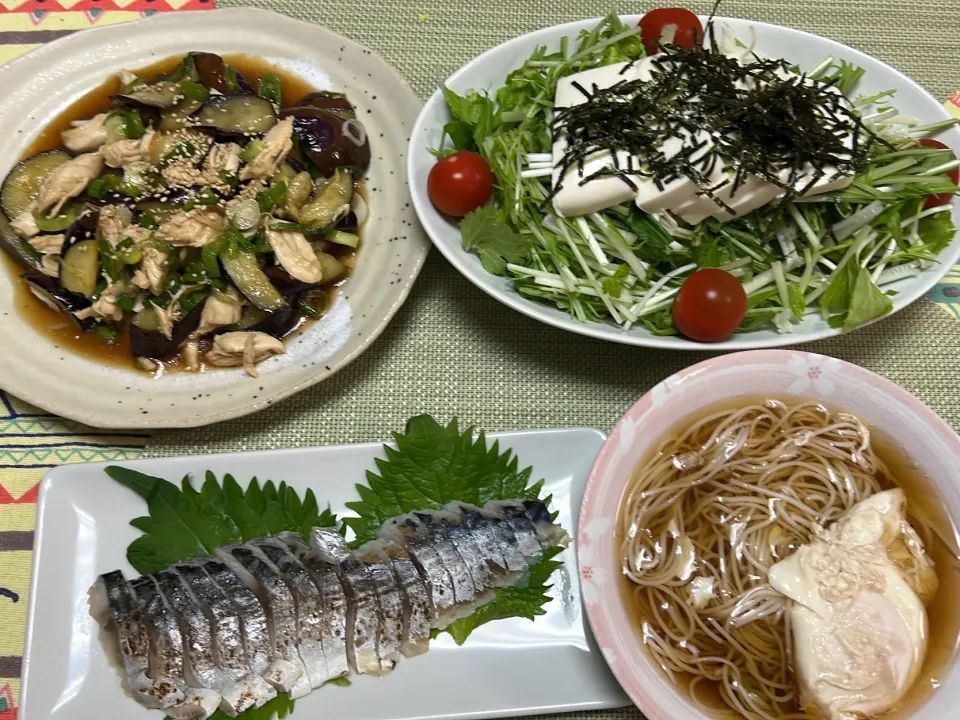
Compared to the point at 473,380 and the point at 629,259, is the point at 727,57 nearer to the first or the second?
the point at 629,259

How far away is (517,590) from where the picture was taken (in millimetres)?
1814

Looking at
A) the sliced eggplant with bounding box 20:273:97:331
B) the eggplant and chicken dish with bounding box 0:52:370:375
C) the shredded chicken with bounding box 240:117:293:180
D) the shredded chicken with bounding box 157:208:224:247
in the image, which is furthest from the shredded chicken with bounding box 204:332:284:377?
the shredded chicken with bounding box 240:117:293:180

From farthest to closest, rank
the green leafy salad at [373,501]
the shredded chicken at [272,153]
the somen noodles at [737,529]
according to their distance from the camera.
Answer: the shredded chicken at [272,153]
the green leafy salad at [373,501]
the somen noodles at [737,529]

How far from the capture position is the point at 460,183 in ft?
6.37

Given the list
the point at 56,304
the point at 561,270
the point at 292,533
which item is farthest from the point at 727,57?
the point at 56,304

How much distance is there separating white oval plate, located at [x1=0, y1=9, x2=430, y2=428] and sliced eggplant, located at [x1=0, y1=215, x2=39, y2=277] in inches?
3.8

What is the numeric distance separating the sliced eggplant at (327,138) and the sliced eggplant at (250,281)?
45 centimetres

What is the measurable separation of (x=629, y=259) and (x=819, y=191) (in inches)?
23.0

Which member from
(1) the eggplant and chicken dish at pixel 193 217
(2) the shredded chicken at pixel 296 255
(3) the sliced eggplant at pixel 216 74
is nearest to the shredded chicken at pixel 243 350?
(1) the eggplant and chicken dish at pixel 193 217

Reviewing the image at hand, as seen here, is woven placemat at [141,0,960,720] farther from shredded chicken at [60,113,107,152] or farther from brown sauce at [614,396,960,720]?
shredded chicken at [60,113,107,152]

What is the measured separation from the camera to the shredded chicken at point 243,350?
2002 mm

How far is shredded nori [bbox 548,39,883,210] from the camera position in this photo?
1809 mm

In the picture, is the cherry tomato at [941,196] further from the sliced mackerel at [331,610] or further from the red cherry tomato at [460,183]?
the sliced mackerel at [331,610]

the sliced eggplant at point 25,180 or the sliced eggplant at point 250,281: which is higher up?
the sliced eggplant at point 25,180
